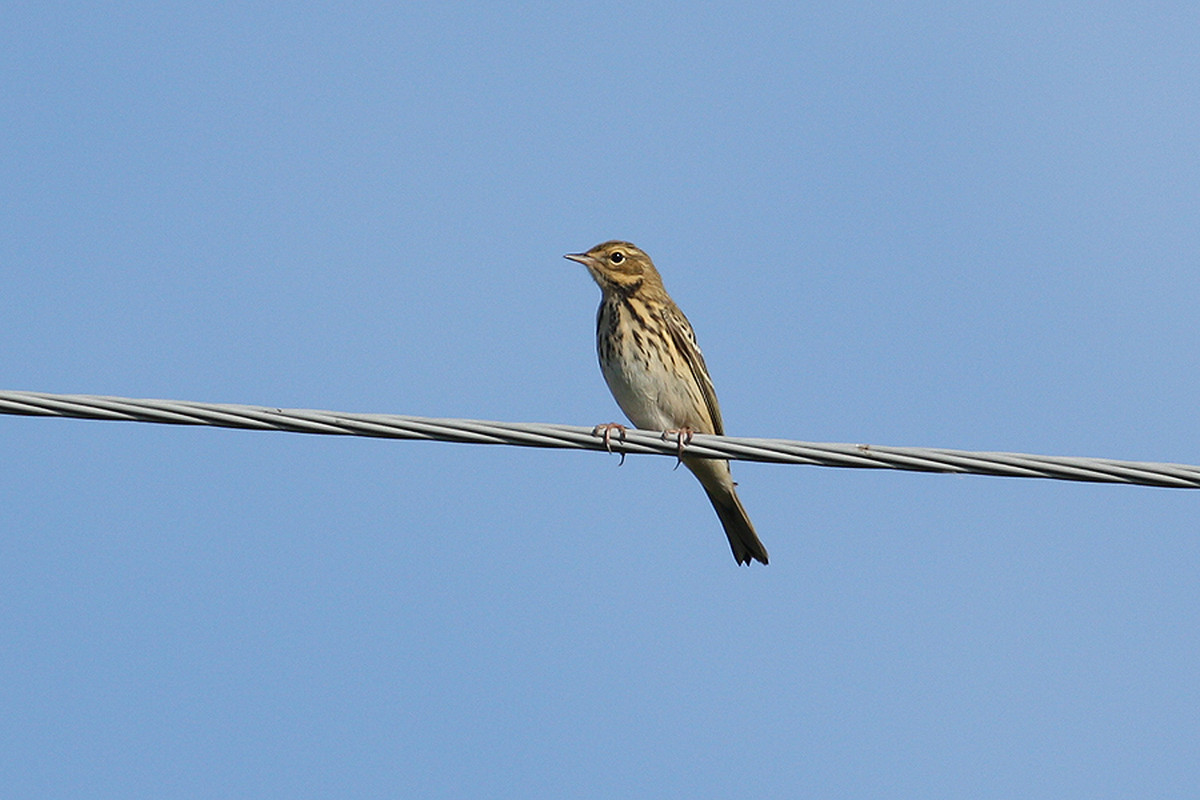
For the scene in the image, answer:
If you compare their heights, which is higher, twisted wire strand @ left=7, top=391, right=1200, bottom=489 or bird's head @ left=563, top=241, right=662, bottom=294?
bird's head @ left=563, top=241, right=662, bottom=294

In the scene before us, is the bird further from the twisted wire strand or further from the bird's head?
the twisted wire strand

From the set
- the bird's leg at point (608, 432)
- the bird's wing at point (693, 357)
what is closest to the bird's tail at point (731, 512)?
the bird's wing at point (693, 357)

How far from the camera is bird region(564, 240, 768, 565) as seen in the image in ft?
37.9

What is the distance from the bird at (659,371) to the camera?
11.5 m

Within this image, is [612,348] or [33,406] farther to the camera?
[612,348]

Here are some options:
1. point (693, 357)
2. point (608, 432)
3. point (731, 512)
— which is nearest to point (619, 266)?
point (693, 357)

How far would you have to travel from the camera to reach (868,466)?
264 inches

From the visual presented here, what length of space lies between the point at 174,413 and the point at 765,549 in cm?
634

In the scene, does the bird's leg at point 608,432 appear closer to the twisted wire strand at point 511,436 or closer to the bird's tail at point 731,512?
the twisted wire strand at point 511,436

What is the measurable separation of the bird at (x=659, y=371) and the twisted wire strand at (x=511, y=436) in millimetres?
4561

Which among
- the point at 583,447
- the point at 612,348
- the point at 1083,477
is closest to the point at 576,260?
the point at 612,348

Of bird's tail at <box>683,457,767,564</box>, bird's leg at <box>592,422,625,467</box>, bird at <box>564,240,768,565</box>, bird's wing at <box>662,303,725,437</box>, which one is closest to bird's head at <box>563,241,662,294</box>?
bird at <box>564,240,768,565</box>

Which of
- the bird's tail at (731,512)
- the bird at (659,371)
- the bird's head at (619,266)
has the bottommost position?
the bird's tail at (731,512)

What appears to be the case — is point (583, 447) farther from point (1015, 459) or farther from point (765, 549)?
point (765, 549)
